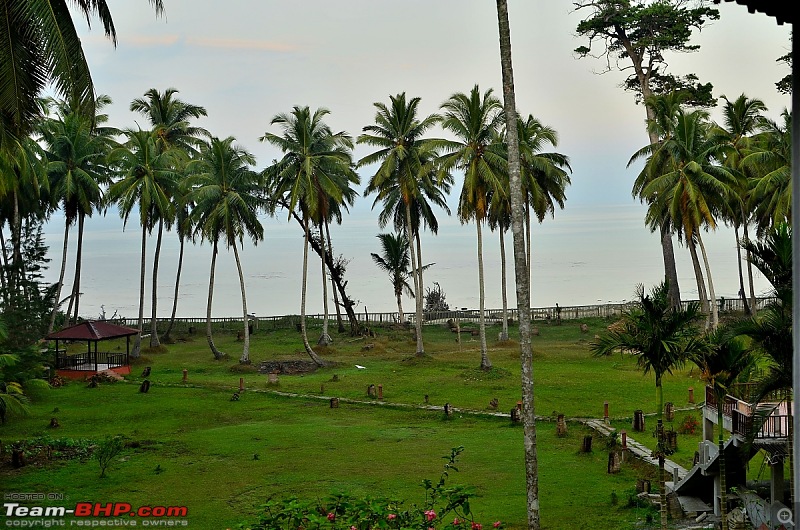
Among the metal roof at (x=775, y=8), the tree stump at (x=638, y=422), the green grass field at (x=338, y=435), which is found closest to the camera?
the metal roof at (x=775, y=8)

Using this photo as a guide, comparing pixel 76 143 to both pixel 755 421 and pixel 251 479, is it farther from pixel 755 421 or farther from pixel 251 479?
pixel 755 421

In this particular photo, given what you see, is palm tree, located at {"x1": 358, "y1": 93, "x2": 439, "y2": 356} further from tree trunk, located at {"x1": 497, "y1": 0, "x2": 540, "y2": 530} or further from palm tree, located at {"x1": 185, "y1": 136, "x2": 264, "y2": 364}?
tree trunk, located at {"x1": 497, "y1": 0, "x2": 540, "y2": 530}

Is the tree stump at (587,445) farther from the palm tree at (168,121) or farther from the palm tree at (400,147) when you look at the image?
the palm tree at (168,121)

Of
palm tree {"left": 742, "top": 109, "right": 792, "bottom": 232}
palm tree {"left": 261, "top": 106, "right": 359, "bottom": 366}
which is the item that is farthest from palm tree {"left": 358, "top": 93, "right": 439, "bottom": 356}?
palm tree {"left": 742, "top": 109, "right": 792, "bottom": 232}

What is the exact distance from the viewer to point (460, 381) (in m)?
30.5

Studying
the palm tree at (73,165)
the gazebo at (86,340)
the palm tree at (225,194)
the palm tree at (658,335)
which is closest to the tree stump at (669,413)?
the palm tree at (658,335)

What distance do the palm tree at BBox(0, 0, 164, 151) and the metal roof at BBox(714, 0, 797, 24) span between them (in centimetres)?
1006

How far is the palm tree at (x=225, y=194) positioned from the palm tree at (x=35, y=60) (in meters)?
21.5

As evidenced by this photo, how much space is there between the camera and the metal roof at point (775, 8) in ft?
15.9

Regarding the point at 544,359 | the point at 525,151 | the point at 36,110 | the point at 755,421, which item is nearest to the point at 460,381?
the point at 544,359
